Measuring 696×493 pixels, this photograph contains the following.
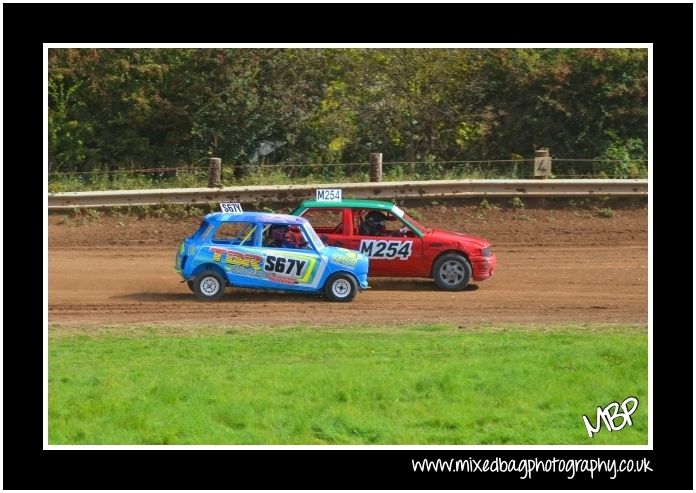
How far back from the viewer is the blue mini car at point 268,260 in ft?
62.5

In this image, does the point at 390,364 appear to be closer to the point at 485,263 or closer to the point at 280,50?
the point at 485,263

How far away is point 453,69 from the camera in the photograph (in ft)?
102

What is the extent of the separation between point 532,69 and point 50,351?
18722 millimetres

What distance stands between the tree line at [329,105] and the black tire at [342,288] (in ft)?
38.4

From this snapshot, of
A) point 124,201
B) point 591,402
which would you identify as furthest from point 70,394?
point 124,201

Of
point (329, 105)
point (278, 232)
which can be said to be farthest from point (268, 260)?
point (329, 105)

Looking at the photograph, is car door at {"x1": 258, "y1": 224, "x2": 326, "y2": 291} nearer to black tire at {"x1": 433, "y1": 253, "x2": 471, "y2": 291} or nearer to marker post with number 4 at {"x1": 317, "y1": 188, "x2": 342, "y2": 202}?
marker post with number 4 at {"x1": 317, "y1": 188, "x2": 342, "y2": 202}

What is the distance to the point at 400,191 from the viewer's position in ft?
86.4

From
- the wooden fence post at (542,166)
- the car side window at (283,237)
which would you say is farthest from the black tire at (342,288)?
the wooden fence post at (542,166)

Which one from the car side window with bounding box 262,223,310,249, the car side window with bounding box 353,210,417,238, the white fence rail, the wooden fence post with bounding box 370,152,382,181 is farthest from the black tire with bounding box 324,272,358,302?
the wooden fence post with bounding box 370,152,382,181

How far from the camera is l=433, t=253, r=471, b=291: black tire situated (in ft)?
66.4

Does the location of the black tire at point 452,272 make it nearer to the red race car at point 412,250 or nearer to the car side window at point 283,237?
the red race car at point 412,250

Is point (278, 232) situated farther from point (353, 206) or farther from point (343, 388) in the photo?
point (343, 388)

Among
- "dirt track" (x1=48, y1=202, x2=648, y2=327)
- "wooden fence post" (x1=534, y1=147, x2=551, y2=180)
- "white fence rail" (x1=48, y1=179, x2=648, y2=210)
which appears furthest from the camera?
"wooden fence post" (x1=534, y1=147, x2=551, y2=180)
